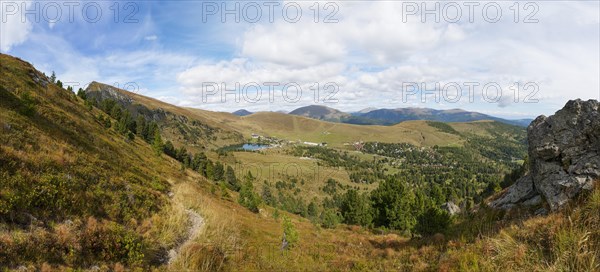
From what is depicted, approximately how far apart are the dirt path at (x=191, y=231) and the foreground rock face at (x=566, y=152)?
1420 centimetres

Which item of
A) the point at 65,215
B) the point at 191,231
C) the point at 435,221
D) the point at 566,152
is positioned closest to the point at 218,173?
the point at 435,221

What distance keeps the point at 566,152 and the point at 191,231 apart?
17911mm

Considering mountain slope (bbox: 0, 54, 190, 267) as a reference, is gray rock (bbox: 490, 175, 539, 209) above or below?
below

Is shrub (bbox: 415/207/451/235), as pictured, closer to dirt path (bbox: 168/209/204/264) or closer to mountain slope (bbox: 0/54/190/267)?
dirt path (bbox: 168/209/204/264)

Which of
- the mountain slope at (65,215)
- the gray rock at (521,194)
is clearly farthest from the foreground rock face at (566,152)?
the mountain slope at (65,215)

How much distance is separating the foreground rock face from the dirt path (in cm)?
1420

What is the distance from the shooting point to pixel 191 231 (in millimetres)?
10242

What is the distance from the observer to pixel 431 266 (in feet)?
32.9

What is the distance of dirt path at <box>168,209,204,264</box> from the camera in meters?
8.94

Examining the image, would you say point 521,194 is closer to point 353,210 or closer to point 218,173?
point 353,210

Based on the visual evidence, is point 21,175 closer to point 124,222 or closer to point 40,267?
point 124,222

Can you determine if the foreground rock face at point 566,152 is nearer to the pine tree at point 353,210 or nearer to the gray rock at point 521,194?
the gray rock at point 521,194

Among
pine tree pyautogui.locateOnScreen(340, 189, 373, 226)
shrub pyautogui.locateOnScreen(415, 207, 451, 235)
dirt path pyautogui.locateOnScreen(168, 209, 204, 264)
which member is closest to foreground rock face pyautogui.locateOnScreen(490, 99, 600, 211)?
dirt path pyautogui.locateOnScreen(168, 209, 204, 264)

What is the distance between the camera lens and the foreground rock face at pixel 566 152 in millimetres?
11820
